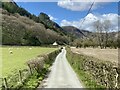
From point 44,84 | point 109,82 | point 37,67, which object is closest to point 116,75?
point 109,82

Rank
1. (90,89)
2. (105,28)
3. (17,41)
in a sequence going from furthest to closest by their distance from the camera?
1. (17,41)
2. (105,28)
3. (90,89)

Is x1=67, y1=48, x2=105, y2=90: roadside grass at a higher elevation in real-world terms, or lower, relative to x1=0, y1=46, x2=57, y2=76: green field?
lower

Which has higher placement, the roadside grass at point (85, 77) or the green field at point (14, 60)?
the green field at point (14, 60)

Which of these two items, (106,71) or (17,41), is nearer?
(106,71)

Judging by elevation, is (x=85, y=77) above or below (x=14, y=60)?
below

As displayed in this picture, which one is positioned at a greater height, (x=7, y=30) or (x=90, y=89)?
(x=7, y=30)

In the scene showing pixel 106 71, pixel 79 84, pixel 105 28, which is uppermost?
pixel 105 28

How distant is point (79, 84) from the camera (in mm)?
25422

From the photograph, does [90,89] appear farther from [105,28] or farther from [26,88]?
[105,28]

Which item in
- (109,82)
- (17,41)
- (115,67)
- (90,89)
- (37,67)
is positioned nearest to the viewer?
(115,67)

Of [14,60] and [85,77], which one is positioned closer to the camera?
[85,77]

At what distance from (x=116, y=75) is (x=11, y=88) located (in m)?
7.41

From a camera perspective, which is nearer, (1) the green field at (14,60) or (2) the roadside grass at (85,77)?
(2) the roadside grass at (85,77)

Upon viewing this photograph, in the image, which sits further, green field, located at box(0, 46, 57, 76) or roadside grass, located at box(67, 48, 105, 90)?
green field, located at box(0, 46, 57, 76)
